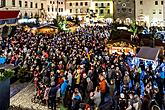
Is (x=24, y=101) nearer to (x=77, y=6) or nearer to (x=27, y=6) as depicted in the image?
(x=27, y=6)

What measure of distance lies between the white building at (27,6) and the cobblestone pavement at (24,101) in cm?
4476

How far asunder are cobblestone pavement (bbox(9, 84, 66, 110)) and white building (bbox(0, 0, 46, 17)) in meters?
44.8

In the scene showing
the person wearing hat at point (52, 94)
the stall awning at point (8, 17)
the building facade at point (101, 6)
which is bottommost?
the person wearing hat at point (52, 94)

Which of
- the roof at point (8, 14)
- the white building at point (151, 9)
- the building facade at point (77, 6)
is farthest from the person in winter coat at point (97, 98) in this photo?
the building facade at point (77, 6)

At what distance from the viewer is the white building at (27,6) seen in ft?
212

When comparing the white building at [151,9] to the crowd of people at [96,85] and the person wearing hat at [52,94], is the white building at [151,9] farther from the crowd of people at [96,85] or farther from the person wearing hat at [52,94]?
the person wearing hat at [52,94]

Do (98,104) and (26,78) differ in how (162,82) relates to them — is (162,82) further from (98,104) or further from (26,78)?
(26,78)

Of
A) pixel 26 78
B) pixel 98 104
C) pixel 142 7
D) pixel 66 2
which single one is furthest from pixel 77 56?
pixel 66 2

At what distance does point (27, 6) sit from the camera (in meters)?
73.6

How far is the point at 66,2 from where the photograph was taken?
112m

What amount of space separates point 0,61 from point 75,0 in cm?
9378

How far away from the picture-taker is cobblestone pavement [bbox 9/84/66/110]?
48.8 ft

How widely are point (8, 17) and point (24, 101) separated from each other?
58.4 feet

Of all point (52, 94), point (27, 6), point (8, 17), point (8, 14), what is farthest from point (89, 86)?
point (27, 6)
